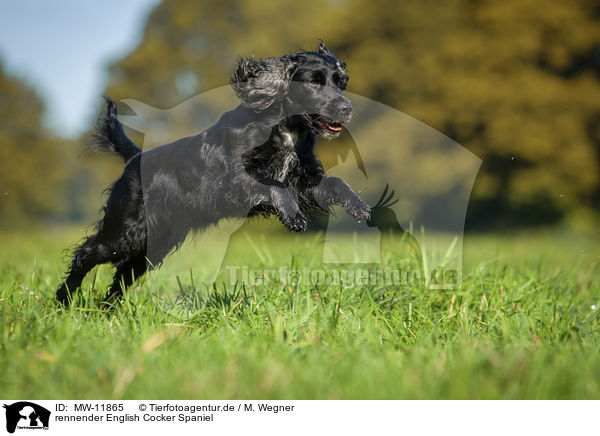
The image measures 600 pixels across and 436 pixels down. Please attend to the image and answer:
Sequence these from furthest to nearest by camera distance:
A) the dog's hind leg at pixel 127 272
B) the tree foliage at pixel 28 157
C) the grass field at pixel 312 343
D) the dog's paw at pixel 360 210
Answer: the tree foliage at pixel 28 157
the dog's hind leg at pixel 127 272
the dog's paw at pixel 360 210
the grass field at pixel 312 343

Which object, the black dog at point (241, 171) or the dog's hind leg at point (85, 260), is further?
the dog's hind leg at point (85, 260)

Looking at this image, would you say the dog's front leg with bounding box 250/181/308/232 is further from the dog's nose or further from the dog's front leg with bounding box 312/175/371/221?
the dog's nose

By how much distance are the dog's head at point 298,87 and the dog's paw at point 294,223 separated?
0.58 meters

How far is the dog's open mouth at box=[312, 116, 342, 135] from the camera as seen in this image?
9.27 ft

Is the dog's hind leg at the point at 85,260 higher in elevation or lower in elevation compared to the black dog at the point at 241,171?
lower

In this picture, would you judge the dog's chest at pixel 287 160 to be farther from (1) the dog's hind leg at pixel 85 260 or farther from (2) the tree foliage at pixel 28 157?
(2) the tree foliage at pixel 28 157

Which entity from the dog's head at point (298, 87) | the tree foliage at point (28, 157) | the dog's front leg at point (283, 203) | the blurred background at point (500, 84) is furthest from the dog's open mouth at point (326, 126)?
the tree foliage at point (28, 157)

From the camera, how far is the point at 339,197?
285 centimetres

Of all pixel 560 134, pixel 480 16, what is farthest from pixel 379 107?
pixel 560 134

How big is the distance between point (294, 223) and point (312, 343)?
26.1 inches

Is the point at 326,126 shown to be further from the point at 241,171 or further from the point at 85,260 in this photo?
the point at 85,260

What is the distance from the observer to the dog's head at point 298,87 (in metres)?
2.87

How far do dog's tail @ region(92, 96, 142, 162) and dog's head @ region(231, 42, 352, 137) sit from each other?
959mm
